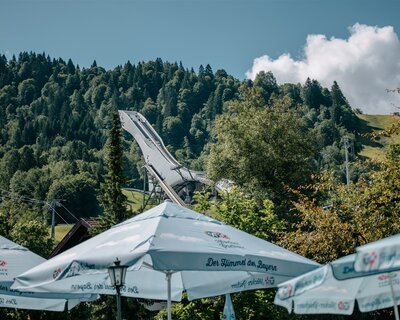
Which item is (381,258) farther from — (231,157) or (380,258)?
(231,157)

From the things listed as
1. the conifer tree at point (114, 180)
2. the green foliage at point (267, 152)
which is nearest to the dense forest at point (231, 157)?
the green foliage at point (267, 152)

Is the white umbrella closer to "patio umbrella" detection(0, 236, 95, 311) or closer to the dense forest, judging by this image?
"patio umbrella" detection(0, 236, 95, 311)

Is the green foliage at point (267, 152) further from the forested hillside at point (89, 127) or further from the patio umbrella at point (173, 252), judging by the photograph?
the forested hillside at point (89, 127)

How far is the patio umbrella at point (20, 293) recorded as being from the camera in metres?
8.02

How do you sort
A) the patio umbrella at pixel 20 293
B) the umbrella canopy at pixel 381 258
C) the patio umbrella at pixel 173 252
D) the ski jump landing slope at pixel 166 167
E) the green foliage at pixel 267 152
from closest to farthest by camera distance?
the umbrella canopy at pixel 381 258
the patio umbrella at pixel 173 252
the patio umbrella at pixel 20 293
the green foliage at pixel 267 152
the ski jump landing slope at pixel 166 167

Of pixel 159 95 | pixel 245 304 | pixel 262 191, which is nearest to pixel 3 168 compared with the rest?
pixel 159 95

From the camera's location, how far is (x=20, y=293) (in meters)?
8.42

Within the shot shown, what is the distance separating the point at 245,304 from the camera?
14141mm

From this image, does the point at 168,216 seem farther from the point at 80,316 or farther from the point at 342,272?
the point at 80,316

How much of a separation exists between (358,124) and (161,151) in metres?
110

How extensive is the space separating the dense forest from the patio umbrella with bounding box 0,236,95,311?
5.77 meters

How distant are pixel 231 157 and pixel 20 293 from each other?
22.6 meters

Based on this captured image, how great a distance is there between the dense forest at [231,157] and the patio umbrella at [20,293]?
18.9 feet

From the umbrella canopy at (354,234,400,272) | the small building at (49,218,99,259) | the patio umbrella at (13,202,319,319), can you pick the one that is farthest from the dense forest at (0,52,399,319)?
the umbrella canopy at (354,234,400,272)
